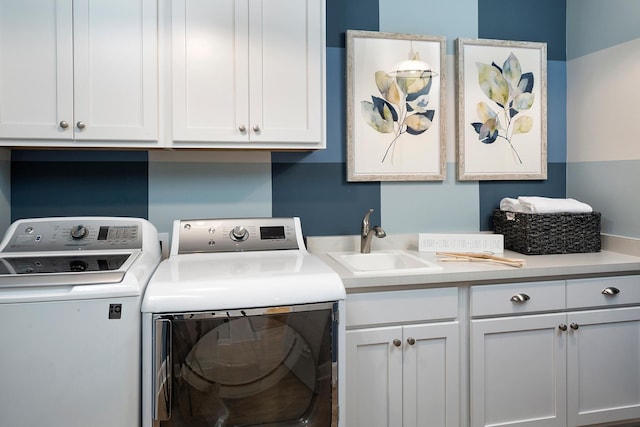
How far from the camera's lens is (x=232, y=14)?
201 centimetres

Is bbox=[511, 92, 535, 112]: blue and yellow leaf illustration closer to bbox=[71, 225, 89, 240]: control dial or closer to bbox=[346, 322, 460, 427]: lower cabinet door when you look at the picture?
bbox=[346, 322, 460, 427]: lower cabinet door

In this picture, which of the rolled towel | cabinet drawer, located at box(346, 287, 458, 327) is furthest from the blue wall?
cabinet drawer, located at box(346, 287, 458, 327)

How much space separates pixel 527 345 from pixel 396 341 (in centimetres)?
60

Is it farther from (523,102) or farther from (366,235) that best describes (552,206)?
(366,235)

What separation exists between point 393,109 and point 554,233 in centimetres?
102

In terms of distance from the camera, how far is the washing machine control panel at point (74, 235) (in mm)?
1939

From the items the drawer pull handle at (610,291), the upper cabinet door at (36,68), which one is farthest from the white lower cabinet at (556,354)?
the upper cabinet door at (36,68)

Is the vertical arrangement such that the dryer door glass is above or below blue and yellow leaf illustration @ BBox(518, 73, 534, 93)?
below

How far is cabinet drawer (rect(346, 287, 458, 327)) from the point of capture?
1879 millimetres


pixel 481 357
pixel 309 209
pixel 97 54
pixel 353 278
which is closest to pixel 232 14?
pixel 97 54

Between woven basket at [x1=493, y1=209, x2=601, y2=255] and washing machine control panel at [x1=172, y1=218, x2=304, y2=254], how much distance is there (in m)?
1.11

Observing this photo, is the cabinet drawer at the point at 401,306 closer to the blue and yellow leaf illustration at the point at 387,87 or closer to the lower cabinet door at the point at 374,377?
the lower cabinet door at the point at 374,377

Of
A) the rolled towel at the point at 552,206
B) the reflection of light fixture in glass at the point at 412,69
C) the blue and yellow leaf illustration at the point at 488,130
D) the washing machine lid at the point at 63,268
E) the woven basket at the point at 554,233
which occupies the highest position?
the reflection of light fixture in glass at the point at 412,69

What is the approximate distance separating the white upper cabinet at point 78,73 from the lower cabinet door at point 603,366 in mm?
2052
